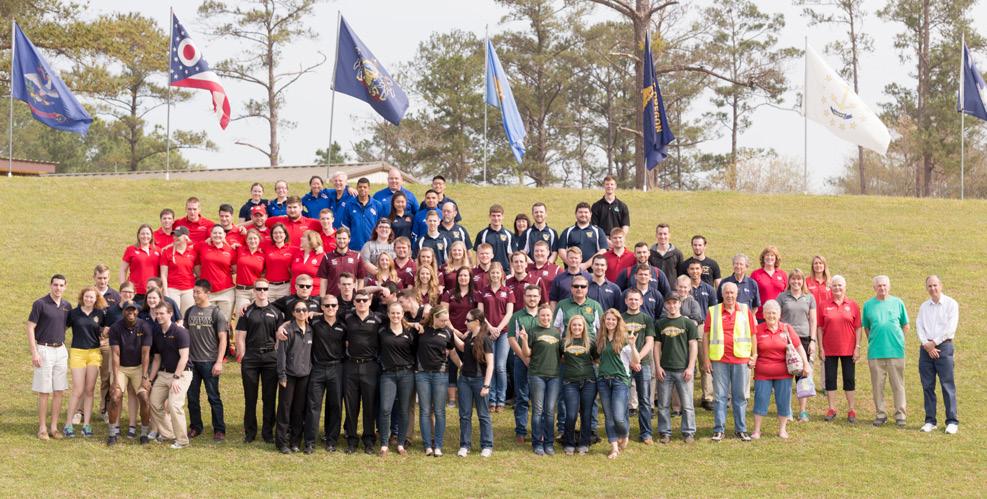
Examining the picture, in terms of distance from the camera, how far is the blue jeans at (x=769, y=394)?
1122 centimetres

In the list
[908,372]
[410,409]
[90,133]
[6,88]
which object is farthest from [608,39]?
[410,409]

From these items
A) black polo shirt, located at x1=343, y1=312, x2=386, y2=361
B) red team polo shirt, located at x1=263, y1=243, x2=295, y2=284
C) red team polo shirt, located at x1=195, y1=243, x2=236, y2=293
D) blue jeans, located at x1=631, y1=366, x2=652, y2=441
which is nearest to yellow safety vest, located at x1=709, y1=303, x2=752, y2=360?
blue jeans, located at x1=631, y1=366, x2=652, y2=441

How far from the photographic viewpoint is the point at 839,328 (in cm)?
1196

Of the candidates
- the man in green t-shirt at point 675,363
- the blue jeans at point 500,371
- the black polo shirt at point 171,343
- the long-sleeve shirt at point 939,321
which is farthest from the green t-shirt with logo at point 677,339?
the black polo shirt at point 171,343

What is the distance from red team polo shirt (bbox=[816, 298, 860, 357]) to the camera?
12.0m

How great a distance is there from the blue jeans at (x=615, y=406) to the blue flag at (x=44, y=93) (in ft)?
47.9

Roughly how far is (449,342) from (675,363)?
7.88 feet

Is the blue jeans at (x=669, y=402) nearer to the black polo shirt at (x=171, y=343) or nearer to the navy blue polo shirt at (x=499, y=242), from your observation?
the navy blue polo shirt at (x=499, y=242)

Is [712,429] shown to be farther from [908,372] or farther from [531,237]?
[908,372]

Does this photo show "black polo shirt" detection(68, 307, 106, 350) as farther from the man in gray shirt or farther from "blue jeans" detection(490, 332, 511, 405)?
"blue jeans" detection(490, 332, 511, 405)

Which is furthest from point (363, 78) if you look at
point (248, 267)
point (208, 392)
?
point (208, 392)

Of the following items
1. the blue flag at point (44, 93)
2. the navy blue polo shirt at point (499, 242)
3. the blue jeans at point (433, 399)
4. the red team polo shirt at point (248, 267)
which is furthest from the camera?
the blue flag at point (44, 93)

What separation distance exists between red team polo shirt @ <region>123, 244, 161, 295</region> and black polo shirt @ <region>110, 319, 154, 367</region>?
4.71 ft

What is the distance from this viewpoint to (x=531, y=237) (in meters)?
12.9
